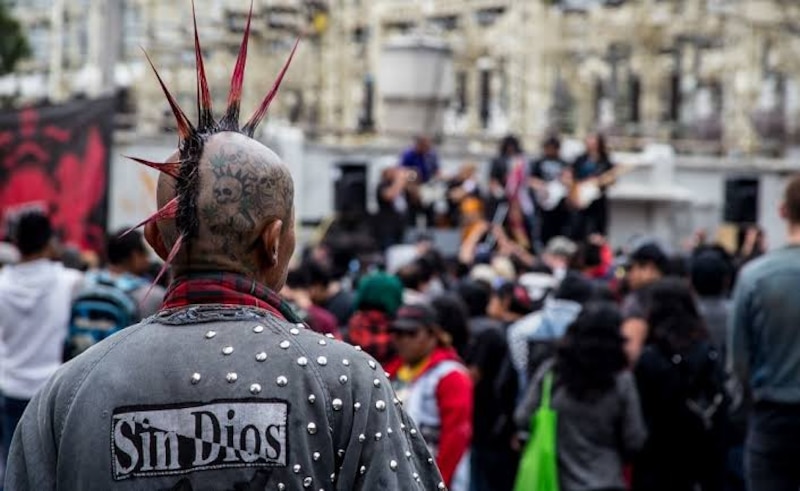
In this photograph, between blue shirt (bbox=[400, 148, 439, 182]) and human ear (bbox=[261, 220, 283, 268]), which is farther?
blue shirt (bbox=[400, 148, 439, 182])

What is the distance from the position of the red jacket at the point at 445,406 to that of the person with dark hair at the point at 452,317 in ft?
2.30

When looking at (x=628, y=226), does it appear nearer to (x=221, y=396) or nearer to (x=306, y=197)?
(x=306, y=197)

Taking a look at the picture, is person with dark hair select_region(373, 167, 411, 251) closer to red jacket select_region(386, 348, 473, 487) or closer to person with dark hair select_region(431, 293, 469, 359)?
person with dark hair select_region(431, 293, 469, 359)

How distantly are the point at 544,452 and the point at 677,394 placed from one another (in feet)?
3.02

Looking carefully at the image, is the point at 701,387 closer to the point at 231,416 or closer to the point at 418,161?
the point at 231,416

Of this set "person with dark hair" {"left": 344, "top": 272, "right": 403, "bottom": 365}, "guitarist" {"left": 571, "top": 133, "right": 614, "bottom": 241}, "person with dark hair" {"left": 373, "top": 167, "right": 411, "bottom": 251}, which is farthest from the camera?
"guitarist" {"left": 571, "top": 133, "right": 614, "bottom": 241}

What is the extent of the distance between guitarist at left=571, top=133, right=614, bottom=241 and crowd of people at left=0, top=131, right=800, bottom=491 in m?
7.52

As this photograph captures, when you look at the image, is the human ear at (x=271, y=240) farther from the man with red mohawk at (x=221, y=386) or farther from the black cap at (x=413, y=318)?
the black cap at (x=413, y=318)

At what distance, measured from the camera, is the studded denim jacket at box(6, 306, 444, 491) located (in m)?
3.02

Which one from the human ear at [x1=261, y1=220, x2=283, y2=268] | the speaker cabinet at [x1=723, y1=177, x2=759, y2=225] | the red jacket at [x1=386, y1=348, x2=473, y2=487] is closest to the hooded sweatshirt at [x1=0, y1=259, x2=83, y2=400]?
the red jacket at [x1=386, y1=348, x2=473, y2=487]

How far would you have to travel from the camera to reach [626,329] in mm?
8633

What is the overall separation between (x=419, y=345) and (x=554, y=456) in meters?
1.13

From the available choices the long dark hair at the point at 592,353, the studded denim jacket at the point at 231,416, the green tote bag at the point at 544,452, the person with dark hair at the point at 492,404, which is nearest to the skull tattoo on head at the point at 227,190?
the studded denim jacket at the point at 231,416

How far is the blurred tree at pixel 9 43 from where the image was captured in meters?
35.7
